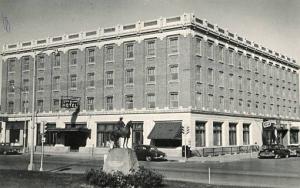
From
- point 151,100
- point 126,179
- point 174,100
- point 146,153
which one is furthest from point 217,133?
point 126,179

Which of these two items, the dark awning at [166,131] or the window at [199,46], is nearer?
the dark awning at [166,131]

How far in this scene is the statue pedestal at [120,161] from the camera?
1881cm

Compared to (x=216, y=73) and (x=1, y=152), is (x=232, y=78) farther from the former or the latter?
(x=1, y=152)

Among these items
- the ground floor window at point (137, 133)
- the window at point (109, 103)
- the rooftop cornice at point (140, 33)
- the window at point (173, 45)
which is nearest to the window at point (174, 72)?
the window at point (173, 45)

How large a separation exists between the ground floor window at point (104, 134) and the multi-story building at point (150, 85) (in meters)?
0.13

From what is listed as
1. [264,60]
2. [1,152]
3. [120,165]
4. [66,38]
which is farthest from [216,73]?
[120,165]

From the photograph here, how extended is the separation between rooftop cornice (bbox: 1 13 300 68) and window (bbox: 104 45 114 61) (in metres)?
1.33

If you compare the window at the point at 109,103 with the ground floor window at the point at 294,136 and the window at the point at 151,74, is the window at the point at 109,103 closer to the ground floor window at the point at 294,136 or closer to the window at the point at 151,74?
the window at the point at 151,74

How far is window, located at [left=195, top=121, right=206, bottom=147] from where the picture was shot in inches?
2013

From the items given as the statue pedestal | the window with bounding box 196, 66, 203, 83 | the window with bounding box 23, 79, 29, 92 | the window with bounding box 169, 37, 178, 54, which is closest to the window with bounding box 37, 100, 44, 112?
the window with bounding box 23, 79, 29, 92

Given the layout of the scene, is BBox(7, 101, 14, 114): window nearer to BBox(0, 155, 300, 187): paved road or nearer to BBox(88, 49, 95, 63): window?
BBox(88, 49, 95, 63): window

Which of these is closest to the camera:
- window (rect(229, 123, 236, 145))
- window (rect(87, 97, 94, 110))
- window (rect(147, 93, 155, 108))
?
window (rect(147, 93, 155, 108))

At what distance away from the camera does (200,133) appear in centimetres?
5184

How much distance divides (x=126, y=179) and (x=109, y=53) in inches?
1599
